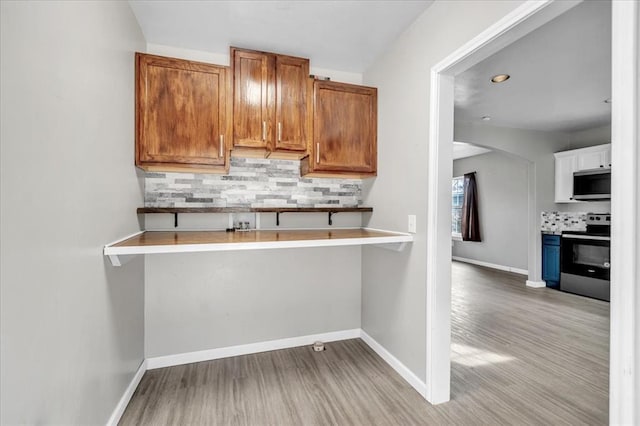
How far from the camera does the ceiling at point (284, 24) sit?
1.94 meters

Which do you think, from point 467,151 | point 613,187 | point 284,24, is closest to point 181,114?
point 284,24

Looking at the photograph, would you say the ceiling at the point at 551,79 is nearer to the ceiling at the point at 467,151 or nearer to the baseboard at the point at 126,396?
the ceiling at the point at 467,151

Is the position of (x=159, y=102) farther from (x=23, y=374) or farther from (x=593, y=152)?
(x=593, y=152)

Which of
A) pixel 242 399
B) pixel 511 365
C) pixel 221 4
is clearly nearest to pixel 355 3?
pixel 221 4

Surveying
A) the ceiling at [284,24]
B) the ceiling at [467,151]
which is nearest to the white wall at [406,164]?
the ceiling at [284,24]

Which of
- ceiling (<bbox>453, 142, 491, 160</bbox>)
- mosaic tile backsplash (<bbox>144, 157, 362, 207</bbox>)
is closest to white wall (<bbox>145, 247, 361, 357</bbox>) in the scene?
mosaic tile backsplash (<bbox>144, 157, 362, 207</bbox>)

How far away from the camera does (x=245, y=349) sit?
8.46 feet

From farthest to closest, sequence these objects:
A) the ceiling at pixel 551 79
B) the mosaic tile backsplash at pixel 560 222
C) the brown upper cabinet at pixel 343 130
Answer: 1. the mosaic tile backsplash at pixel 560 222
2. the brown upper cabinet at pixel 343 130
3. the ceiling at pixel 551 79

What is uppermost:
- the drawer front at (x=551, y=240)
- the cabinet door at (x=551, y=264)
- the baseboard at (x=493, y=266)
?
the drawer front at (x=551, y=240)

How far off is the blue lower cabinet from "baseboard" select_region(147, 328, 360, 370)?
4079mm

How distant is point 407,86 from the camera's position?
2.22 meters

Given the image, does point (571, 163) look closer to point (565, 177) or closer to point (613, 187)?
point (565, 177)

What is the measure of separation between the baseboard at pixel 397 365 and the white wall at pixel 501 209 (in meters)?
4.89

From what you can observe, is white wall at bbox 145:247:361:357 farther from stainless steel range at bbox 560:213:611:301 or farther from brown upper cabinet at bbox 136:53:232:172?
stainless steel range at bbox 560:213:611:301
